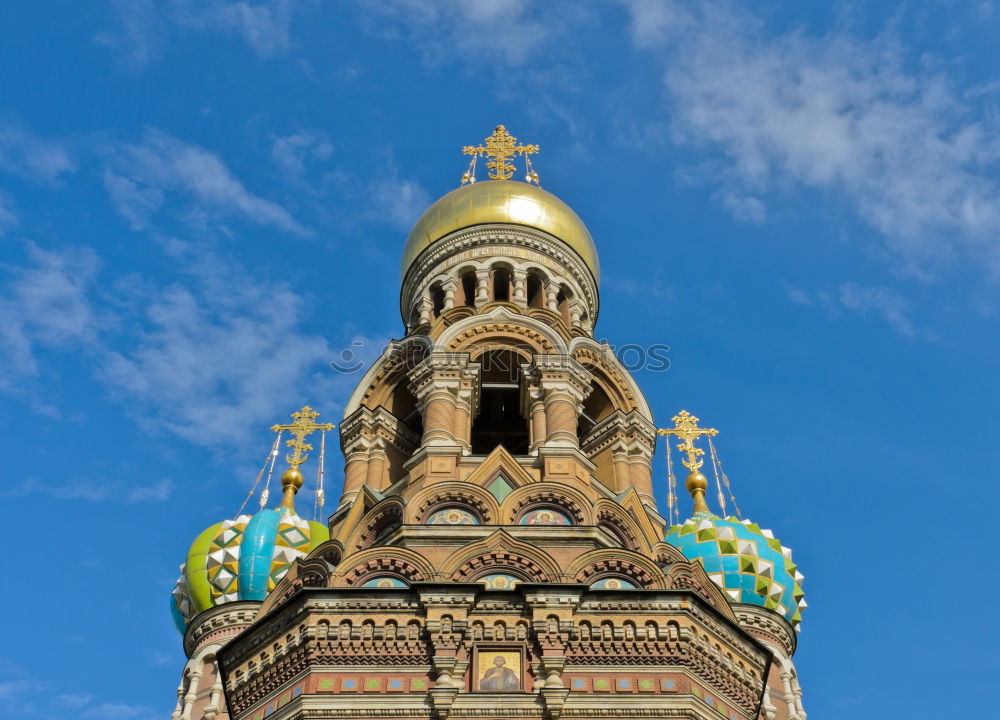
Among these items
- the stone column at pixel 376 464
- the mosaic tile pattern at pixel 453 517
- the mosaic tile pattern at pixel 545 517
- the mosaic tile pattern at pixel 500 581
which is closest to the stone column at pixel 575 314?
the stone column at pixel 376 464

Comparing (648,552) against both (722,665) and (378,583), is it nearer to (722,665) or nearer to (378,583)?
(722,665)

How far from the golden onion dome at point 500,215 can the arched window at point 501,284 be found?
0.78 m

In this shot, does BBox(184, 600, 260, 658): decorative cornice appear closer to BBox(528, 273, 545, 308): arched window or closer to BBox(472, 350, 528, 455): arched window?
BBox(472, 350, 528, 455): arched window

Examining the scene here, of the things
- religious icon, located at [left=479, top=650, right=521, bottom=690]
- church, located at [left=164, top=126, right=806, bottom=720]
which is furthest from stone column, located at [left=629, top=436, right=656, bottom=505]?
religious icon, located at [left=479, top=650, right=521, bottom=690]

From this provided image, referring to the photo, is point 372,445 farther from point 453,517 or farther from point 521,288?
point 521,288

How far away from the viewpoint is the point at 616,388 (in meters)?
15.9

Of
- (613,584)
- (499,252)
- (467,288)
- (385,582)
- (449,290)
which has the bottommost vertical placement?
(613,584)

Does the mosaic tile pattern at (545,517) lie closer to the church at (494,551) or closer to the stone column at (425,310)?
the church at (494,551)

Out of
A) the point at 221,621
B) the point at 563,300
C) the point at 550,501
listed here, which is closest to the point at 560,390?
the point at 550,501

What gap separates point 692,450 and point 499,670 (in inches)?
333

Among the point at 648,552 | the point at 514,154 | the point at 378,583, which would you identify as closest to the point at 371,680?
the point at 378,583

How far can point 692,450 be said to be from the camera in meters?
19.0

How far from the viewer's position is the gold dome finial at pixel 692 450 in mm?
18234

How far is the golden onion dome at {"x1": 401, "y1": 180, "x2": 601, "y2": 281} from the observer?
1817 cm
